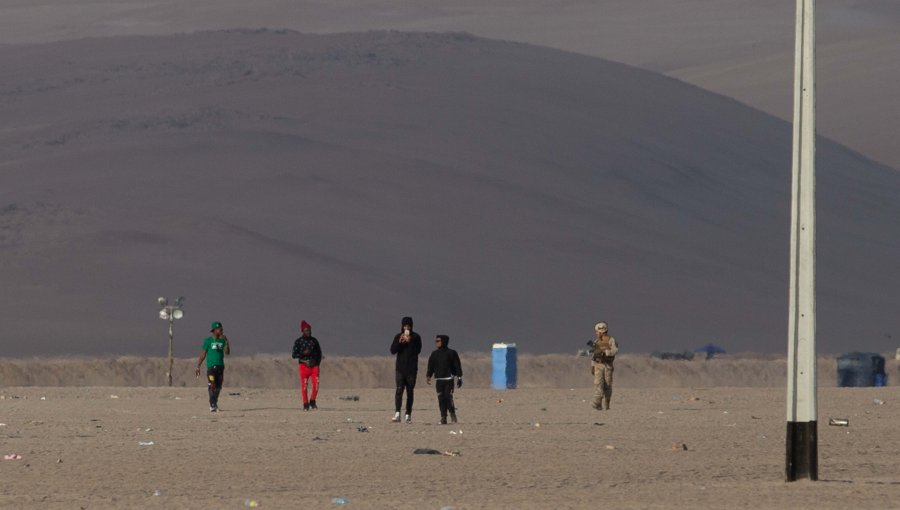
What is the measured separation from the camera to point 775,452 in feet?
74.8

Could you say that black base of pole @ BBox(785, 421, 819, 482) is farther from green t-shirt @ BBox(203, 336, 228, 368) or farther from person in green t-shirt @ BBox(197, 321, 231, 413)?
green t-shirt @ BBox(203, 336, 228, 368)

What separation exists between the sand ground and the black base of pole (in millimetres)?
164

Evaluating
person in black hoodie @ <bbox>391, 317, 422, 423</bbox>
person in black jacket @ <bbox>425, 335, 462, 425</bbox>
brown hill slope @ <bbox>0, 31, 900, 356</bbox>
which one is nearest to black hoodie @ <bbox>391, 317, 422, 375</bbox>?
Result: person in black hoodie @ <bbox>391, 317, 422, 423</bbox>

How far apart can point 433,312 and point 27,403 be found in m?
65.6

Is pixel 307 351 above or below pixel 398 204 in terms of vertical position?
below

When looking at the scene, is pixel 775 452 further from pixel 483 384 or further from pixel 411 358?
pixel 483 384

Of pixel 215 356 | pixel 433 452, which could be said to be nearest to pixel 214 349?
pixel 215 356

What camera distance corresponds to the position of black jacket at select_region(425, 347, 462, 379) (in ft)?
91.8

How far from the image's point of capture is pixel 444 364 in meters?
28.0

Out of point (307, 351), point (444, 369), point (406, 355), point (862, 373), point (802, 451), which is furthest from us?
point (862, 373)

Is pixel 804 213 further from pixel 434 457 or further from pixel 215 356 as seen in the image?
pixel 215 356

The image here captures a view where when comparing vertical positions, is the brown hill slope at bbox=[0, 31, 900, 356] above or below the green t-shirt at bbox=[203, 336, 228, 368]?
above

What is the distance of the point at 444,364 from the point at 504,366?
23.2m

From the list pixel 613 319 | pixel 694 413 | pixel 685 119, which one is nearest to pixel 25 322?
pixel 613 319
